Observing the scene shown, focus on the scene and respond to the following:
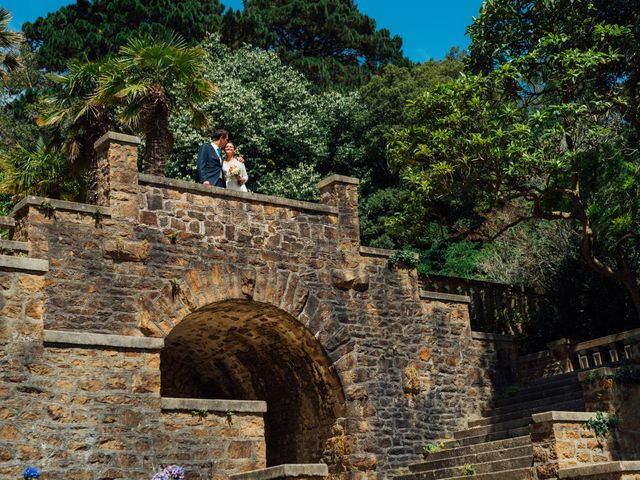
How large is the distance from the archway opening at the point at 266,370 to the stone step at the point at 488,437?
2233 mm

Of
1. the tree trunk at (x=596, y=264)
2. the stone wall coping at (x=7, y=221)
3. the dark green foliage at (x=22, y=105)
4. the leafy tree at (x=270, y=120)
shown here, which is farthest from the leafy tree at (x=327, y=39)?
the stone wall coping at (x=7, y=221)

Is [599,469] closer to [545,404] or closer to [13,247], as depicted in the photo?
[545,404]

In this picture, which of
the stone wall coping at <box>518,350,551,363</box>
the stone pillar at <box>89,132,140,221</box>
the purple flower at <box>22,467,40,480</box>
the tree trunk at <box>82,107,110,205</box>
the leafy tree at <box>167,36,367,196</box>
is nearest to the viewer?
the purple flower at <box>22,467,40,480</box>

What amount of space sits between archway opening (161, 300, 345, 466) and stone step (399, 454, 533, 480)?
173 centimetres

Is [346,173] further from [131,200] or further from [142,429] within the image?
[142,429]

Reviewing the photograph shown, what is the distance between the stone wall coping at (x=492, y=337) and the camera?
18402 mm

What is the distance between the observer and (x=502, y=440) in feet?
49.6

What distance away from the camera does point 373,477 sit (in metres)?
16.0

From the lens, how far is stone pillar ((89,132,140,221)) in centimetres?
1448

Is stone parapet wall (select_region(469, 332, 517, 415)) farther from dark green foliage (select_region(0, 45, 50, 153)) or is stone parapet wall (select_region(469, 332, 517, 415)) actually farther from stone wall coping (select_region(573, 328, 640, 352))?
dark green foliage (select_region(0, 45, 50, 153))

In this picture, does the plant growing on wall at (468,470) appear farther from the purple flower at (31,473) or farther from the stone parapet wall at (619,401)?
the purple flower at (31,473)

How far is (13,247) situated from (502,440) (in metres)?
7.96

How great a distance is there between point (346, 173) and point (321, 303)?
13332 millimetres

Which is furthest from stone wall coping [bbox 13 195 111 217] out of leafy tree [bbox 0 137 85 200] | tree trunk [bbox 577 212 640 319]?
tree trunk [bbox 577 212 640 319]
